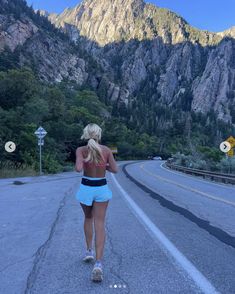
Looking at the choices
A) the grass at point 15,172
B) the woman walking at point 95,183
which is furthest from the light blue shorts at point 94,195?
the grass at point 15,172

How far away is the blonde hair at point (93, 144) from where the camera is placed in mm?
6059

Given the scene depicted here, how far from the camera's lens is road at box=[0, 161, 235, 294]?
566 cm

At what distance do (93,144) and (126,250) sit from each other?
2.28 meters

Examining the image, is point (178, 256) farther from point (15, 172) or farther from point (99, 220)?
Answer: point (15, 172)

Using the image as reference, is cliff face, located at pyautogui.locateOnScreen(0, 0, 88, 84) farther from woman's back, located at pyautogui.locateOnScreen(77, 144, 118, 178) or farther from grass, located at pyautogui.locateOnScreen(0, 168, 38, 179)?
woman's back, located at pyautogui.locateOnScreen(77, 144, 118, 178)

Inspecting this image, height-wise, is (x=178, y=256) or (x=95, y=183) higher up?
(x=95, y=183)

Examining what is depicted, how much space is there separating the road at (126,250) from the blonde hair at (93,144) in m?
1.51

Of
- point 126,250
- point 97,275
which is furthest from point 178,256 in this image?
point 97,275

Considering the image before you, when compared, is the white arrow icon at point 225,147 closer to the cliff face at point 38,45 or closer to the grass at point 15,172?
the grass at point 15,172

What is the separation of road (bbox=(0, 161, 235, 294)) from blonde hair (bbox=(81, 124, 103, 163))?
1511 millimetres

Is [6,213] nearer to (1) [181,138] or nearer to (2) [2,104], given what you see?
(2) [2,104]

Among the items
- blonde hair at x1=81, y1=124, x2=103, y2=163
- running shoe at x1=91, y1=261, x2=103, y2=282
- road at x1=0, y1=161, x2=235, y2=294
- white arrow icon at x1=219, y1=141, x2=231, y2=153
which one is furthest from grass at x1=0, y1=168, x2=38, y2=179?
running shoe at x1=91, y1=261, x2=103, y2=282

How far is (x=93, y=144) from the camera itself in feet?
20.0

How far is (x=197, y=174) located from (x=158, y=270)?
1271 inches
